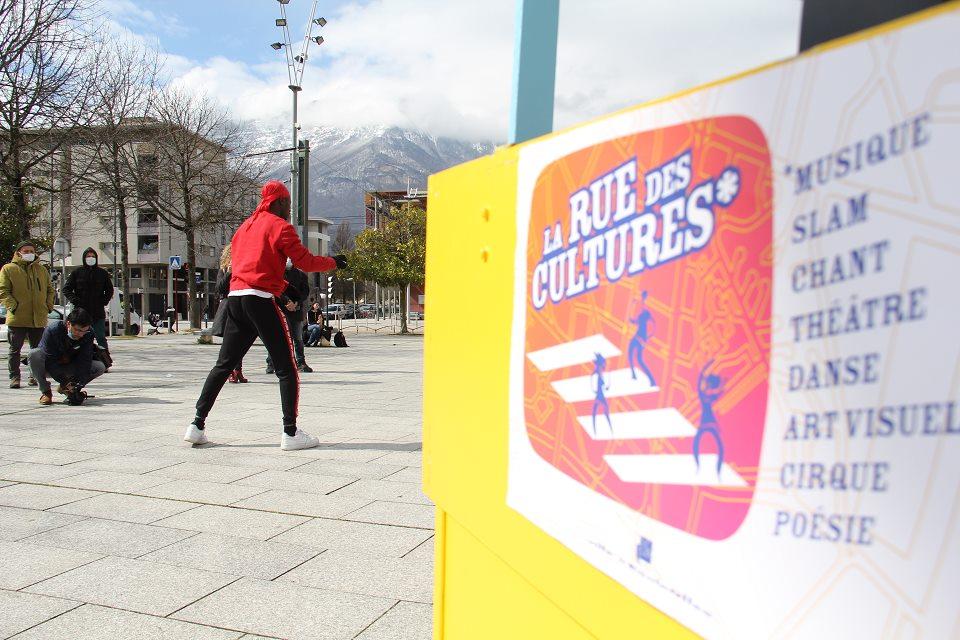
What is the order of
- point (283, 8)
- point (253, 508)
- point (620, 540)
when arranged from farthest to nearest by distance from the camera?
1. point (283, 8)
2. point (253, 508)
3. point (620, 540)

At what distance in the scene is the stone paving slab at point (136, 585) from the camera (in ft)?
9.09

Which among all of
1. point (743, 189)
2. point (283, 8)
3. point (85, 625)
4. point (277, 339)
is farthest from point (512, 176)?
point (283, 8)

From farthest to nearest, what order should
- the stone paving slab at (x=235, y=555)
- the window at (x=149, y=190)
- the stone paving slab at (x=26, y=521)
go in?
the window at (x=149, y=190)
the stone paving slab at (x=26, y=521)
the stone paving slab at (x=235, y=555)

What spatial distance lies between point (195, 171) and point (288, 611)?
3068 centimetres

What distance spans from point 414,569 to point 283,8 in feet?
73.9

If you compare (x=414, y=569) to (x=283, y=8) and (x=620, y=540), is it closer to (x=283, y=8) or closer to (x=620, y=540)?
(x=620, y=540)

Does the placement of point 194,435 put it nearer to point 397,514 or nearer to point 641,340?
point 397,514

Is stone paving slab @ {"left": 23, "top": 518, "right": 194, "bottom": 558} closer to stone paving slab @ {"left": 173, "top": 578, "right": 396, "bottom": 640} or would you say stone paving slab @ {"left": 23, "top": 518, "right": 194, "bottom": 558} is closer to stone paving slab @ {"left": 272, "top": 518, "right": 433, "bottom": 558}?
stone paving slab @ {"left": 272, "top": 518, "right": 433, "bottom": 558}

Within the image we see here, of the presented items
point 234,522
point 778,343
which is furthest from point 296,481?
point 778,343

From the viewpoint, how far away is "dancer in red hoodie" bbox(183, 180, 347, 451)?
A: 545 cm

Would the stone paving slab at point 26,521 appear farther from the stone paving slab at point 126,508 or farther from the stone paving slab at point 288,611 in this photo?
the stone paving slab at point 288,611

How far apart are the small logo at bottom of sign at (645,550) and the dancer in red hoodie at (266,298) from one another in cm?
462

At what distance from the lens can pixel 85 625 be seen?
8.40ft

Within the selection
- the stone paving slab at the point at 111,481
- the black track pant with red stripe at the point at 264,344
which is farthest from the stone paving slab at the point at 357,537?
the black track pant with red stripe at the point at 264,344
